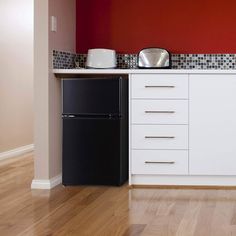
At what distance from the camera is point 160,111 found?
393 centimetres

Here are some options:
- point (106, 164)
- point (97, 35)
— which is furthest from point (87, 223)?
point (97, 35)

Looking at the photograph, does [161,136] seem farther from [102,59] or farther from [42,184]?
[42,184]

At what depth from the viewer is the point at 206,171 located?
3.95 metres

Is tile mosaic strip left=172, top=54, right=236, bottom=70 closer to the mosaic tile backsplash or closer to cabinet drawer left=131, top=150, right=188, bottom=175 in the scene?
the mosaic tile backsplash

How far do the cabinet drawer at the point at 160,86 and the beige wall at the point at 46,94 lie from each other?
0.63m

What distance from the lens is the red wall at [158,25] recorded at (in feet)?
14.4

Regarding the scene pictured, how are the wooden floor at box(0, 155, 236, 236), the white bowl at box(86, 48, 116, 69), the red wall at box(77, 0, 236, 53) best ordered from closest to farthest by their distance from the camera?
the wooden floor at box(0, 155, 236, 236)
the white bowl at box(86, 48, 116, 69)
the red wall at box(77, 0, 236, 53)

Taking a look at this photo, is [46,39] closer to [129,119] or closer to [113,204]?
[129,119]

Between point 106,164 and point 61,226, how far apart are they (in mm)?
1143

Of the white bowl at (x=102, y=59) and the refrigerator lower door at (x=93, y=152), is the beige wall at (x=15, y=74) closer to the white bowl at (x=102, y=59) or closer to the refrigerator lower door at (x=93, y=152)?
the white bowl at (x=102, y=59)

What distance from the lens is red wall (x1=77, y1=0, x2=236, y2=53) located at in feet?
14.4

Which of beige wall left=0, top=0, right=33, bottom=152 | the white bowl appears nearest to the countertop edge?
the white bowl

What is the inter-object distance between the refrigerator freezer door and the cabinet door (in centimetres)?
56

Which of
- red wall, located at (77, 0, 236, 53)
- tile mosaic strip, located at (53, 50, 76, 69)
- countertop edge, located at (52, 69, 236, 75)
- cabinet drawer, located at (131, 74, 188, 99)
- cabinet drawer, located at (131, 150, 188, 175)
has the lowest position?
cabinet drawer, located at (131, 150, 188, 175)
